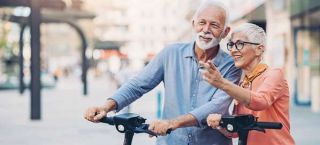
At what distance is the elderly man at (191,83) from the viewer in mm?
3387

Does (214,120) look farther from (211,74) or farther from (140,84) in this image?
(140,84)

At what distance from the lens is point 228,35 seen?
11.9ft

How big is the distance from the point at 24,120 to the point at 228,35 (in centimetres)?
1537

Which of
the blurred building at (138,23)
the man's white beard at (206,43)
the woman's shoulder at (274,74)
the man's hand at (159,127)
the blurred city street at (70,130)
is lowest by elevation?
the blurred city street at (70,130)

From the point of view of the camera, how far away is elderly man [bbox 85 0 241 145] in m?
3.39

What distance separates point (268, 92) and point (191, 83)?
0.41 metres

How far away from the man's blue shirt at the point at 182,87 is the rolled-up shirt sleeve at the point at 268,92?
19 cm

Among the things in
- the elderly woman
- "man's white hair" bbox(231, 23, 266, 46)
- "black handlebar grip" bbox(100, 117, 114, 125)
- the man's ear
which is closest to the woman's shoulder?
the elderly woman

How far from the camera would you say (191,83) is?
351 cm

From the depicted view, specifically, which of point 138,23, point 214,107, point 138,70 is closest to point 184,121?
point 214,107

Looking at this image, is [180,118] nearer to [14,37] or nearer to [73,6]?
[73,6]

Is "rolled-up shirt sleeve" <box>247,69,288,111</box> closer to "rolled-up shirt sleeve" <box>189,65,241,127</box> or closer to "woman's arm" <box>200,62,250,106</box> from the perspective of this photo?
"woman's arm" <box>200,62,250,106</box>

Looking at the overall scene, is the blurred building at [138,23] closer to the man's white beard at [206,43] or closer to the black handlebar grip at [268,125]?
the man's white beard at [206,43]

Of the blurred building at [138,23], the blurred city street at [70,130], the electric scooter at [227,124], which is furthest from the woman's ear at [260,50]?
the blurred building at [138,23]
